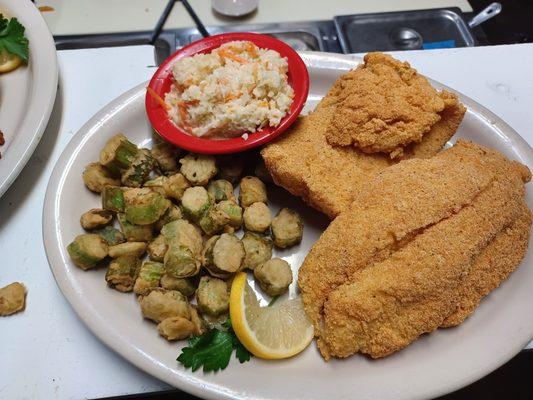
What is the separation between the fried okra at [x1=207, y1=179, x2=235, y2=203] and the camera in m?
2.16

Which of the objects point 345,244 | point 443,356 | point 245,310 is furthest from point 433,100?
point 245,310

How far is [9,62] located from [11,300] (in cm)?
138

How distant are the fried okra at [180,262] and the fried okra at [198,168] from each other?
0.33 metres

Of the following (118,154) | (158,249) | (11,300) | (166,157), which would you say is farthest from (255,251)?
(11,300)

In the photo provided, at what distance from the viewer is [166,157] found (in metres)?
2.23

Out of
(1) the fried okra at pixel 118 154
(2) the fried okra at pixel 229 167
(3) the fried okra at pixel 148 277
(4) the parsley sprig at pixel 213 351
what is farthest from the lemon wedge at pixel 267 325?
(1) the fried okra at pixel 118 154

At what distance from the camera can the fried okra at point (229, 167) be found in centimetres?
223

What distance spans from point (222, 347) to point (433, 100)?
137cm

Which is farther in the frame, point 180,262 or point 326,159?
point 326,159

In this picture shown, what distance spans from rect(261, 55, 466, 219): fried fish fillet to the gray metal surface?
1327mm

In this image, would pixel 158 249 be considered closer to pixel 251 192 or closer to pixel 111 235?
pixel 111 235

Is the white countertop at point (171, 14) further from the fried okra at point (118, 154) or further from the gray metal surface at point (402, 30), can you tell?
the fried okra at point (118, 154)

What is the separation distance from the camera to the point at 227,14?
3537 millimetres

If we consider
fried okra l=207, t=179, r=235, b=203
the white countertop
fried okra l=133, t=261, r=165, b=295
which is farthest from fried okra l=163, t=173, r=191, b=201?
the white countertop
